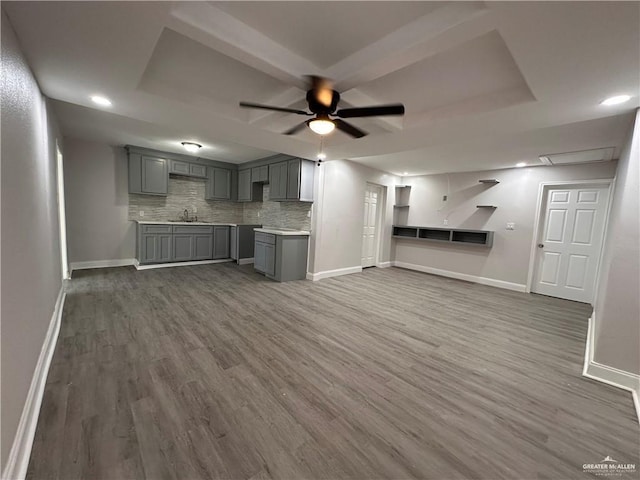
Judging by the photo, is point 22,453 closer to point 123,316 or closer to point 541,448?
point 123,316

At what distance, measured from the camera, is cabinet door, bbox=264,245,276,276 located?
4.89m

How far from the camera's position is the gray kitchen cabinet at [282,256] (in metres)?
4.79

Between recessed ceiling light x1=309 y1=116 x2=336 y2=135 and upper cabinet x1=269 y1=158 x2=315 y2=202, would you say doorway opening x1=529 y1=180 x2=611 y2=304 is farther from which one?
recessed ceiling light x1=309 y1=116 x2=336 y2=135

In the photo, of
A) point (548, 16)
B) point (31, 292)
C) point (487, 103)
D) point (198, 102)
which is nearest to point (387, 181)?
point (487, 103)

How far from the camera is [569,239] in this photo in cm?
453

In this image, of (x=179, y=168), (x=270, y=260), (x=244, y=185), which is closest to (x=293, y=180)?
(x=270, y=260)

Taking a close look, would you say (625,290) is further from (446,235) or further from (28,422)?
(28,422)

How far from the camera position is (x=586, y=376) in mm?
2270

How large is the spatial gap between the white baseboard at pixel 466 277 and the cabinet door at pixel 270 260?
139 inches

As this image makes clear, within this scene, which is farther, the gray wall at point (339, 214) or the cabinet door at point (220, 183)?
the cabinet door at point (220, 183)

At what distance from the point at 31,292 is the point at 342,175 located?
4554 millimetres

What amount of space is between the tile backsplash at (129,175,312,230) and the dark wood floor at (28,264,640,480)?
2.50 meters

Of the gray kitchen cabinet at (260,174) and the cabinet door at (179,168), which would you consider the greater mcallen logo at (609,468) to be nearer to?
the gray kitchen cabinet at (260,174)

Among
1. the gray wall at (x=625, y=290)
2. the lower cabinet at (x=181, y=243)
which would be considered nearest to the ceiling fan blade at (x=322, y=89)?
the gray wall at (x=625, y=290)
